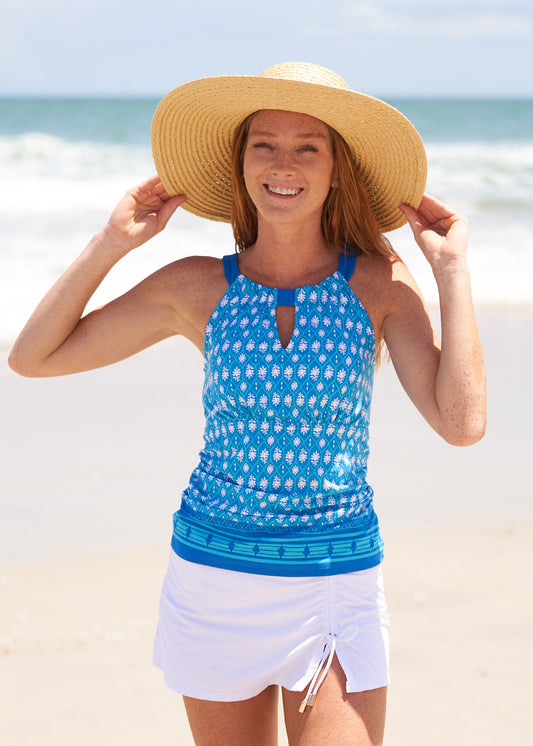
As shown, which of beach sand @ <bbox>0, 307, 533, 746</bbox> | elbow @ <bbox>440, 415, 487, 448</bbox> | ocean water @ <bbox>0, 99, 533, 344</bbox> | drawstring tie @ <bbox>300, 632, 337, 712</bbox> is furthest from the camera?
ocean water @ <bbox>0, 99, 533, 344</bbox>

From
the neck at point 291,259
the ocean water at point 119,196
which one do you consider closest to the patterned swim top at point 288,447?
the neck at point 291,259

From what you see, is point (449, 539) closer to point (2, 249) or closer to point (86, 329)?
point (86, 329)

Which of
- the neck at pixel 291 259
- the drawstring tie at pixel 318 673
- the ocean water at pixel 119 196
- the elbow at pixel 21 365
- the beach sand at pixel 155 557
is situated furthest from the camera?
the ocean water at pixel 119 196

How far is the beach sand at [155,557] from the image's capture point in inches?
144

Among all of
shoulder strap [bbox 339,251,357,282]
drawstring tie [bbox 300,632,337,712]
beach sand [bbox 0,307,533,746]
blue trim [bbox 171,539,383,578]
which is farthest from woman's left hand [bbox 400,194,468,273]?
beach sand [bbox 0,307,533,746]

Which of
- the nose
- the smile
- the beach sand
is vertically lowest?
the beach sand

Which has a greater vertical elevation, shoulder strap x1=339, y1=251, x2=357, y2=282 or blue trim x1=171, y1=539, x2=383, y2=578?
shoulder strap x1=339, y1=251, x2=357, y2=282

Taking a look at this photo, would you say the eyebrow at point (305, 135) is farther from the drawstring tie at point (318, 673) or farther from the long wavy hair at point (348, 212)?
the drawstring tie at point (318, 673)

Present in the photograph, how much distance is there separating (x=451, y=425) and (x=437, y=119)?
134 feet

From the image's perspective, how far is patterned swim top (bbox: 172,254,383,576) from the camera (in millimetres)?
2285

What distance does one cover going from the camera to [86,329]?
2623 mm

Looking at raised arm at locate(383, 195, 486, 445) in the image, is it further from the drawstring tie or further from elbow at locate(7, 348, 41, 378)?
elbow at locate(7, 348, 41, 378)

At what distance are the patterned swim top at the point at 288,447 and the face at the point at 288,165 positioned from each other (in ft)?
0.71

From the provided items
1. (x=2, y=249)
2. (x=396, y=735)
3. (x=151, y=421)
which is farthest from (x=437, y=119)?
(x=396, y=735)
